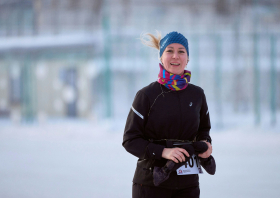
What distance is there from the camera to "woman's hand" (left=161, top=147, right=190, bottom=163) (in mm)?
A: 1325

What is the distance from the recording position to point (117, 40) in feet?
28.5

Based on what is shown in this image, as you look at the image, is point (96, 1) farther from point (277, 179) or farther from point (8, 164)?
point (277, 179)

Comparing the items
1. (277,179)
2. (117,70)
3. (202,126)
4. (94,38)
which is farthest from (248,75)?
(202,126)

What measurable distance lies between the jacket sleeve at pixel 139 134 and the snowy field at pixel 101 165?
1923 millimetres

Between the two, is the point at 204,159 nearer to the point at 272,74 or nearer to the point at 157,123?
the point at 157,123

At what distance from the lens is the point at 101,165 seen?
15.0 feet

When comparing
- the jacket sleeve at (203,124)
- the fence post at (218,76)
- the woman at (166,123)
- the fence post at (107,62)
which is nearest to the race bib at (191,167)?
the woman at (166,123)

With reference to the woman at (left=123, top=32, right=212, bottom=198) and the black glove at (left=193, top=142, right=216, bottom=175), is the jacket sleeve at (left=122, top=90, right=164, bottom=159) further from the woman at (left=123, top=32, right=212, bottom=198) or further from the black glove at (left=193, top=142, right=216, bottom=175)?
the black glove at (left=193, top=142, right=216, bottom=175)

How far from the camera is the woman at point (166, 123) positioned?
1414mm

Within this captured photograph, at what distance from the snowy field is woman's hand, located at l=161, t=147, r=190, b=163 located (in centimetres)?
198

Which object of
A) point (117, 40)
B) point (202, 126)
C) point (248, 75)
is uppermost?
point (117, 40)

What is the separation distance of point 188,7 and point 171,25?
26.6 inches

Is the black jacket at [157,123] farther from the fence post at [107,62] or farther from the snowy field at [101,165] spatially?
the fence post at [107,62]

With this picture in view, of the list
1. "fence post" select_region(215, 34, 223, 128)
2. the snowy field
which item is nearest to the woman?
the snowy field
